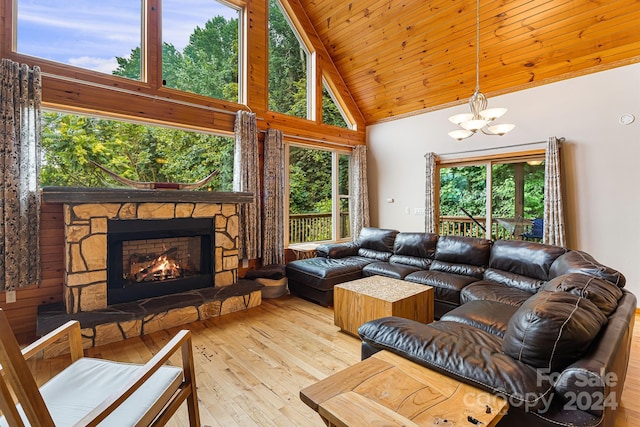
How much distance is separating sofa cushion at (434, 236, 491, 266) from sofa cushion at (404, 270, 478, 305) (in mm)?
268

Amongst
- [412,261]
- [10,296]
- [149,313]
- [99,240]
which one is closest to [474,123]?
[412,261]

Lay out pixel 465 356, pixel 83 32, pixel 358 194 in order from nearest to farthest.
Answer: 1. pixel 465 356
2. pixel 83 32
3. pixel 358 194

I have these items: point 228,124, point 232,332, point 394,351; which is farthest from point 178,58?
point 394,351

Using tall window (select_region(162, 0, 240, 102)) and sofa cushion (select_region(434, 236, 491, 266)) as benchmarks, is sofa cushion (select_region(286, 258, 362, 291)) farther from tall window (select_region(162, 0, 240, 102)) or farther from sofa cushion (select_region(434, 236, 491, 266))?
tall window (select_region(162, 0, 240, 102))

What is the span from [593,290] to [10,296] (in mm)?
4711

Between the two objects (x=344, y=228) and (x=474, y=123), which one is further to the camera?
(x=344, y=228)

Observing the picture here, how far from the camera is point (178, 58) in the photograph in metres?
4.19

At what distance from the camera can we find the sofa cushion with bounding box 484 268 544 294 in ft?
10.2

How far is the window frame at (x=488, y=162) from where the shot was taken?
4.52 metres

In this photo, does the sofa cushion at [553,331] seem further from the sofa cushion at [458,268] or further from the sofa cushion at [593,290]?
the sofa cushion at [458,268]

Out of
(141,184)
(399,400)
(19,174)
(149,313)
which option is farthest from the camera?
(141,184)

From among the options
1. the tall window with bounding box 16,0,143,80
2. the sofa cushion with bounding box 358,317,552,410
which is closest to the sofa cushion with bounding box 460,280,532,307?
the sofa cushion with bounding box 358,317,552,410

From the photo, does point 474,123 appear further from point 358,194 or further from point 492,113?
point 358,194

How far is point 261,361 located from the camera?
257 centimetres
